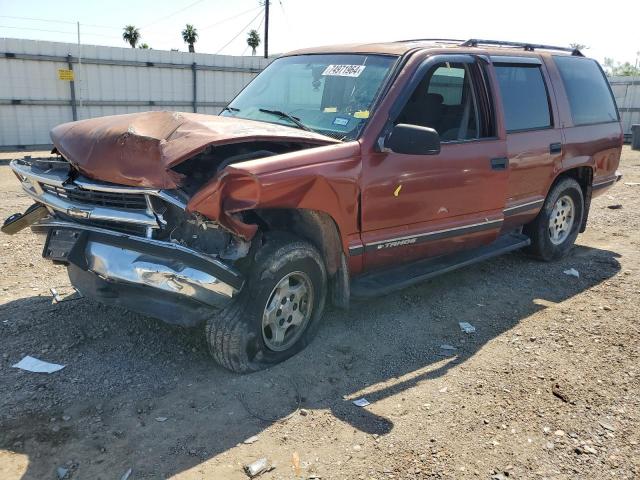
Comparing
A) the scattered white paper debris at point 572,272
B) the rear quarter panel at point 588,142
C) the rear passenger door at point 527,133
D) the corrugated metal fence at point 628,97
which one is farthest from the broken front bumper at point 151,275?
the corrugated metal fence at point 628,97

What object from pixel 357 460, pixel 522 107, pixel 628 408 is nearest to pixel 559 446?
pixel 628 408

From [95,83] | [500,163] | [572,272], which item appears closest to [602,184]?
[572,272]

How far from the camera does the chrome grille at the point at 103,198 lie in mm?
3375

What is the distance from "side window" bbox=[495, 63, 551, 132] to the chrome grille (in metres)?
3.26

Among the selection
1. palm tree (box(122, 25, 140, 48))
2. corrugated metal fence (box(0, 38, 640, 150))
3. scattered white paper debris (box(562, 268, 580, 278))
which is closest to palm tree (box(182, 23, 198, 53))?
palm tree (box(122, 25, 140, 48))

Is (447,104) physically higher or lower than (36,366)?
higher

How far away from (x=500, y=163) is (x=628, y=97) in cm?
2115

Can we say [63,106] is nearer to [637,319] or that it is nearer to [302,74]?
[302,74]

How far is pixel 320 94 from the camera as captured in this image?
4.44 metres

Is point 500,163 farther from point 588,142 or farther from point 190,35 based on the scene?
point 190,35

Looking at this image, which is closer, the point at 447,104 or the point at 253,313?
the point at 253,313

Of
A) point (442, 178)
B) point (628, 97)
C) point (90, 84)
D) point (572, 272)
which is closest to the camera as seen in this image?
point (442, 178)

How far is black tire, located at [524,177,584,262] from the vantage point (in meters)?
5.93

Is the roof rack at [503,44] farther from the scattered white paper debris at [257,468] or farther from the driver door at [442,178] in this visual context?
the scattered white paper debris at [257,468]
